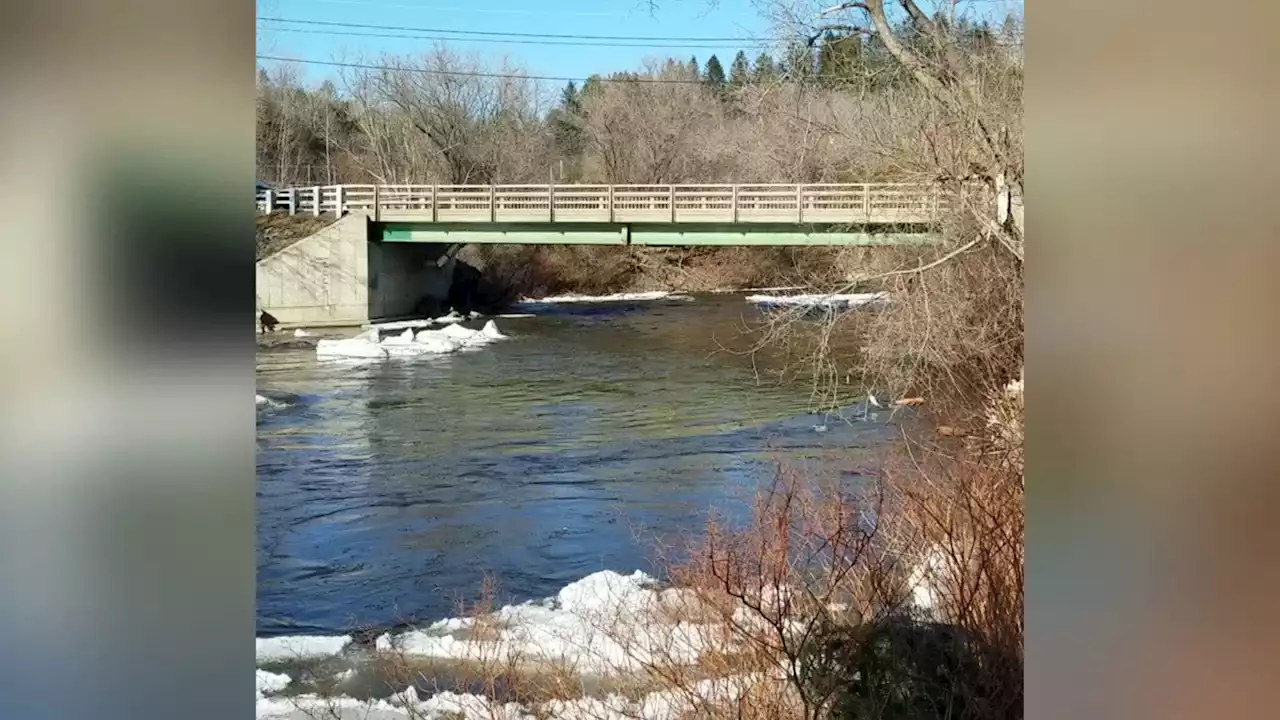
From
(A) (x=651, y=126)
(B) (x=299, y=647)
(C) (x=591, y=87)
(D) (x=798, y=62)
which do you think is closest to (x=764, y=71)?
(D) (x=798, y=62)

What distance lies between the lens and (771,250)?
13688 mm

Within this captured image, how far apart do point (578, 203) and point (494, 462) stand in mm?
5089

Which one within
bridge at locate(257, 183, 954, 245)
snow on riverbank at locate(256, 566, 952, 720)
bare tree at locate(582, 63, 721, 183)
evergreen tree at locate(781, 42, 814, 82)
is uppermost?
bare tree at locate(582, 63, 721, 183)

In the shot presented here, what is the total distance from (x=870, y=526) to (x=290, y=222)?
10.8m

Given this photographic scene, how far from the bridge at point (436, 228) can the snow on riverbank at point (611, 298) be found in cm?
189

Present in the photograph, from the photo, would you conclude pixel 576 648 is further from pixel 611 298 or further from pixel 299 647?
pixel 611 298

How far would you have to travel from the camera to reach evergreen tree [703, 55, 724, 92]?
15.2 meters

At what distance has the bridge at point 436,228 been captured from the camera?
11891 millimetres

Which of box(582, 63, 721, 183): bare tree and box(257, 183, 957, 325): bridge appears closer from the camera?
box(257, 183, 957, 325): bridge

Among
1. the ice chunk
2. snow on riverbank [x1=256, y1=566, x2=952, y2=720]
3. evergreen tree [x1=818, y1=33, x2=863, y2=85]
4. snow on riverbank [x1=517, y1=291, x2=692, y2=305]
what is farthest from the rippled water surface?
snow on riverbank [x1=517, y1=291, x2=692, y2=305]

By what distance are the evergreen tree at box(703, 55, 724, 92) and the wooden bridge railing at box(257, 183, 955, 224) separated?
2359 millimetres

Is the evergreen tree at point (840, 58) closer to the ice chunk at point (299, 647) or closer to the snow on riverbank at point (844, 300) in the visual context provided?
the snow on riverbank at point (844, 300)

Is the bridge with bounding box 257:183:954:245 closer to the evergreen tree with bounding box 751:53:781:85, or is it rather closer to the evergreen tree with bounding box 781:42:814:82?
the evergreen tree with bounding box 751:53:781:85

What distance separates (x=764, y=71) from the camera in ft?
23.2
